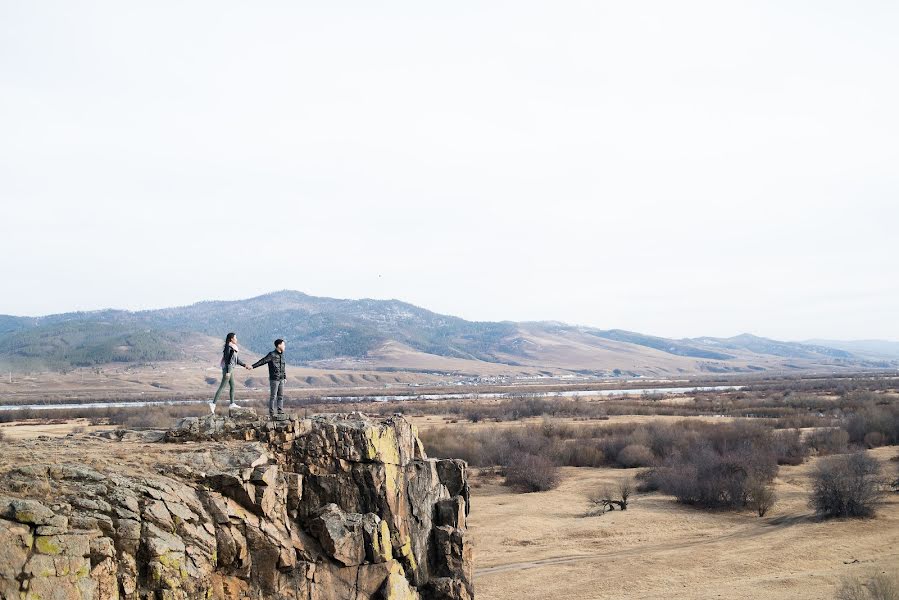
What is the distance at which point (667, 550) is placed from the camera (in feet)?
82.8

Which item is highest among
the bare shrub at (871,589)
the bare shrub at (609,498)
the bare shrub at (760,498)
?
the bare shrub at (871,589)

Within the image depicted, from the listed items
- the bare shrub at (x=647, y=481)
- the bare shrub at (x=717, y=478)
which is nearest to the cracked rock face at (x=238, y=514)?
the bare shrub at (x=717, y=478)

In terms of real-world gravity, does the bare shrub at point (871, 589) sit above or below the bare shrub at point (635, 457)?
above

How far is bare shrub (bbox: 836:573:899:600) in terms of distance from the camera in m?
17.2

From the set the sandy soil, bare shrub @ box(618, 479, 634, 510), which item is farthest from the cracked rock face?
bare shrub @ box(618, 479, 634, 510)

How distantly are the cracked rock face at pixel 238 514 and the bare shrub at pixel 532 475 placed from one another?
22.5 meters

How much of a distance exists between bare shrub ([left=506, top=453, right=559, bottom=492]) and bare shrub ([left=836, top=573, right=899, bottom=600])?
64.7 ft

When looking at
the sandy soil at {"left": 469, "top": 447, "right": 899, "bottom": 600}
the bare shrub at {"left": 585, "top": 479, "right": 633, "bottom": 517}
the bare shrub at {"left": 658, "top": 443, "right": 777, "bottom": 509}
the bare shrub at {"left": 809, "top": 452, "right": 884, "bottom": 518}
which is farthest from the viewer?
the bare shrub at {"left": 585, "top": 479, "right": 633, "bottom": 517}

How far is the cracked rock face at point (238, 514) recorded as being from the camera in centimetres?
758

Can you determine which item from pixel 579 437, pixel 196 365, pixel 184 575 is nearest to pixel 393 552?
pixel 184 575

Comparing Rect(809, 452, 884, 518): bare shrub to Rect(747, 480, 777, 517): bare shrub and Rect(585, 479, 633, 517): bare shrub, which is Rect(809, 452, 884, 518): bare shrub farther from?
Rect(585, 479, 633, 517): bare shrub

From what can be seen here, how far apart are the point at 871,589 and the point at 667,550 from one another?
8.29 meters

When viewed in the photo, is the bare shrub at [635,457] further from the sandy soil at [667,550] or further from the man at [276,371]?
the man at [276,371]

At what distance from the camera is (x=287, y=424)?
1297 cm
